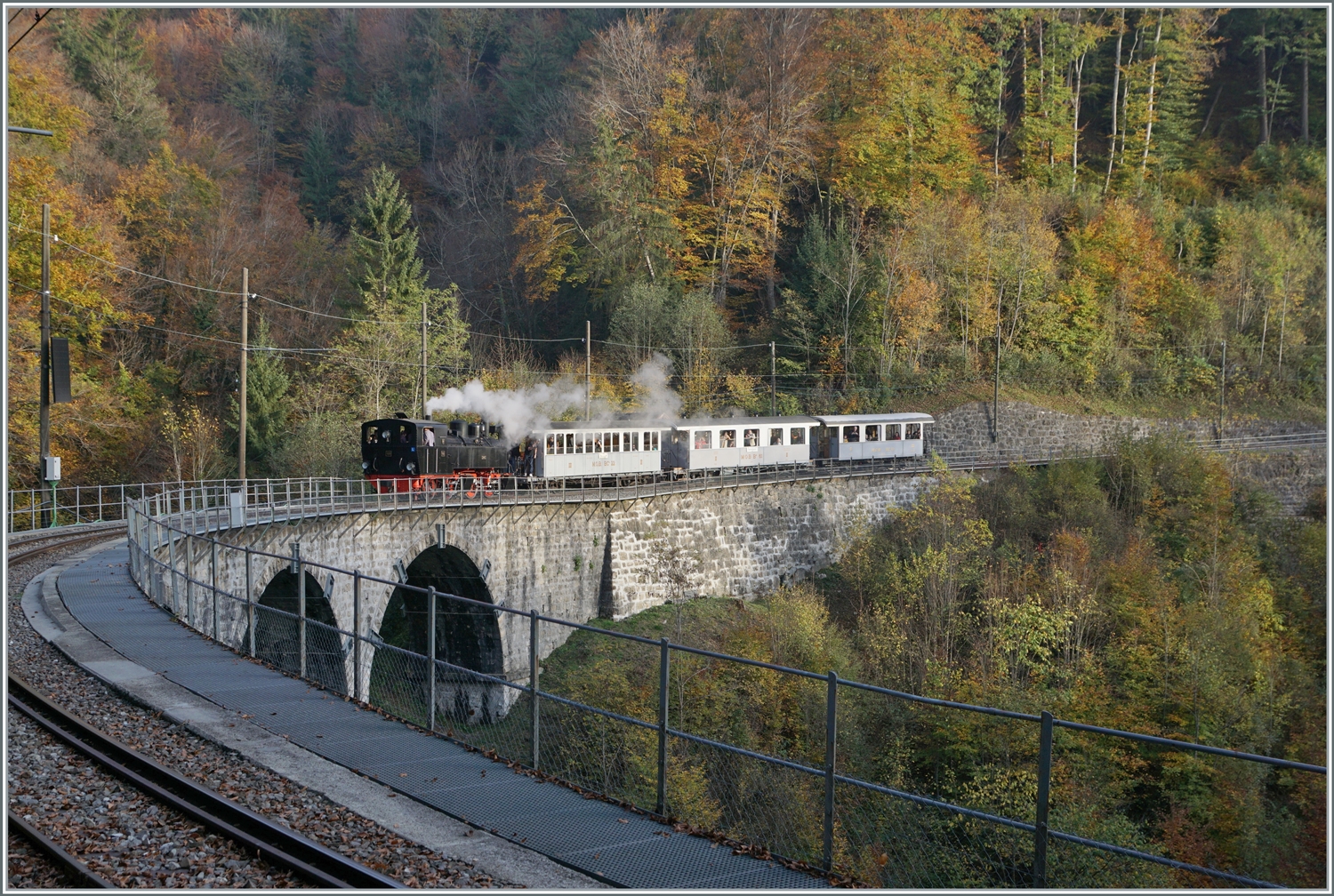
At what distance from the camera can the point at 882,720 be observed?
2609 cm

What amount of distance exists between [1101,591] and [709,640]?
44.9 feet

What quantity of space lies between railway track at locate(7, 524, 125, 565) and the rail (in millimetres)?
985

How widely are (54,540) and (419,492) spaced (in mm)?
8756

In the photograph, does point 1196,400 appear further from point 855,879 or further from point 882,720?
point 855,879

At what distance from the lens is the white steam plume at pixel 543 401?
3869 cm

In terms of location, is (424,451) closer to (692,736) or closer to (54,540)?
(54,540)

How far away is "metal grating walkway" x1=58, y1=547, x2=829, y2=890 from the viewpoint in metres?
6.75

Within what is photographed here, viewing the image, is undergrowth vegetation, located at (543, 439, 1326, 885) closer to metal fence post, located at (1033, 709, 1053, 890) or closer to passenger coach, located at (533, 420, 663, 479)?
passenger coach, located at (533, 420, 663, 479)

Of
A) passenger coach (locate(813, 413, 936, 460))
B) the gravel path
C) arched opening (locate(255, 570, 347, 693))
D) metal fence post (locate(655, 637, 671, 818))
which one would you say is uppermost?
passenger coach (locate(813, 413, 936, 460))

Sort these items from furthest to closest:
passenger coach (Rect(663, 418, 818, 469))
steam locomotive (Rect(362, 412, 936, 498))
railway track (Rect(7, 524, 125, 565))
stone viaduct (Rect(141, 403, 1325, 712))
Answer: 1. passenger coach (Rect(663, 418, 818, 469))
2. steam locomotive (Rect(362, 412, 936, 498))
3. stone viaduct (Rect(141, 403, 1325, 712))
4. railway track (Rect(7, 524, 125, 565))

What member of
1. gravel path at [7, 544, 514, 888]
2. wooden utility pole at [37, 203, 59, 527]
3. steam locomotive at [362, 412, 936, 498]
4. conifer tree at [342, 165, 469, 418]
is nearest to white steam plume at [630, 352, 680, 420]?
steam locomotive at [362, 412, 936, 498]

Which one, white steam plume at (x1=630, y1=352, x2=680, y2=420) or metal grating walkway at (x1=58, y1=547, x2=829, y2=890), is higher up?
white steam plume at (x1=630, y1=352, x2=680, y2=420)

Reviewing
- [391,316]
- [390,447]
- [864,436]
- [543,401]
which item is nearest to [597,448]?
[390,447]

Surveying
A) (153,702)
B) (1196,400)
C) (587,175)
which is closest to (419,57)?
(587,175)
